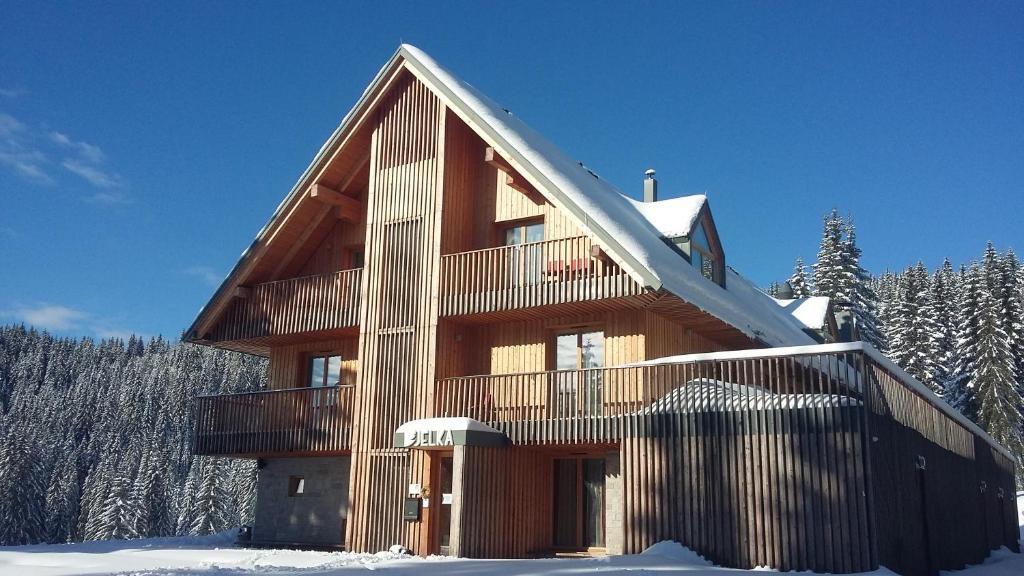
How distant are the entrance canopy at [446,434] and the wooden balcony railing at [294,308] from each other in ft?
14.7

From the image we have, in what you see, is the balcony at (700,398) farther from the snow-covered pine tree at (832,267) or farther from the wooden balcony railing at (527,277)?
the snow-covered pine tree at (832,267)

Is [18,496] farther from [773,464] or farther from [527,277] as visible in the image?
[773,464]

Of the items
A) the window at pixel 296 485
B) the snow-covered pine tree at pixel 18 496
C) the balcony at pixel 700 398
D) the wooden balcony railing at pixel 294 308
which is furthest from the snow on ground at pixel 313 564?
the snow-covered pine tree at pixel 18 496

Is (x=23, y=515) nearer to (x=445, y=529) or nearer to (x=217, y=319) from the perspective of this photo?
(x=217, y=319)

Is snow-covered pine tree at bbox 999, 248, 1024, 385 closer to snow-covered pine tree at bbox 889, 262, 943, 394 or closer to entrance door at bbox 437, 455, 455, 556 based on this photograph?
snow-covered pine tree at bbox 889, 262, 943, 394

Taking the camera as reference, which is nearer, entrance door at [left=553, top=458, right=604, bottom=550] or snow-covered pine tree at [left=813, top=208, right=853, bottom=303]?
entrance door at [left=553, top=458, right=604, bottom=550]

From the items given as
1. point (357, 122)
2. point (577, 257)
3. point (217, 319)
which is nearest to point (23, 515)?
point (217, 319)

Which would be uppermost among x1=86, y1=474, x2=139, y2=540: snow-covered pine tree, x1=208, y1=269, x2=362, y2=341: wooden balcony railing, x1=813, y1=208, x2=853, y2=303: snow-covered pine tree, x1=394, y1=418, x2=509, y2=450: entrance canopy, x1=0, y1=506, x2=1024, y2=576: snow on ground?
x1=813, y1=208, x2=853, y2=303: snow-covered pine tree

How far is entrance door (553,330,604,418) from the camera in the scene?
18141 mm

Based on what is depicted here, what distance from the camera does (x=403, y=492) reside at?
63.4ft

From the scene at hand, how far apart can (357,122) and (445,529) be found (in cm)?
1047

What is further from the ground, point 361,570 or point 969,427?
point 969,427

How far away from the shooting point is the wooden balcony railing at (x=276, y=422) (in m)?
21.2

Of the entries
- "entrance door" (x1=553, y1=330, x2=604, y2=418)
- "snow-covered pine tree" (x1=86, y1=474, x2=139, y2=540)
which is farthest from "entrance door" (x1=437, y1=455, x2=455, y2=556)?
"snow-covered pine tree" (x1=86, y1=474, x2=139, y2=540)
